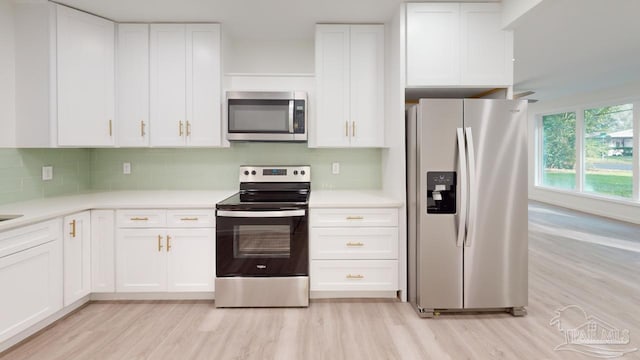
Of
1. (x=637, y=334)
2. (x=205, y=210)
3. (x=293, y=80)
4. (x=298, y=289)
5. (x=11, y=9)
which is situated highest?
(x=11, y=9)

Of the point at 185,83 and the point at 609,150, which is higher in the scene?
the point at 185,83

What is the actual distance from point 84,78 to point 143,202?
116 centimetres

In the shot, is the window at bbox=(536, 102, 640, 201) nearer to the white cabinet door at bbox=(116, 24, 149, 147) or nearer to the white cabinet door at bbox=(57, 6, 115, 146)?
the white cabinet door at bbox=(116, 24, 149, 147)

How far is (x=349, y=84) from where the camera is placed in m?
3.06

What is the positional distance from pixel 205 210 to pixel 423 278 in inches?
70.4

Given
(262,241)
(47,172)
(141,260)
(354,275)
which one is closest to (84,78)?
(47,172)

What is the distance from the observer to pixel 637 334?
2324mm

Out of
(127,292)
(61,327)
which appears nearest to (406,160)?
(127,292)

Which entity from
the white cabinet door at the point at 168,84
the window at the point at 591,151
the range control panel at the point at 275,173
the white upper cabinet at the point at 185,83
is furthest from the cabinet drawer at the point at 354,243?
the window at the point at 591,151

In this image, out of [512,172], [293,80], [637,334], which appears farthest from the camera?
[293,80]

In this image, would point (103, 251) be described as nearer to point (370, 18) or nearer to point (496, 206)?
point (370, 18)

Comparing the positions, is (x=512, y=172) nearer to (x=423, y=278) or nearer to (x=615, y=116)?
(x=423, y=278)

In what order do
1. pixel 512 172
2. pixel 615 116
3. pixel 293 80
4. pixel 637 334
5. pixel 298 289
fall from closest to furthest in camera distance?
1. pixel 637 334
2. pixel 512 172
3. pixel 298 289
4. pixel 293 80
5. pixel 615 116

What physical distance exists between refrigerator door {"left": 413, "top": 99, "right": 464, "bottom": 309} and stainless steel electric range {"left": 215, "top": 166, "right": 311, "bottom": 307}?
3.00 feet
